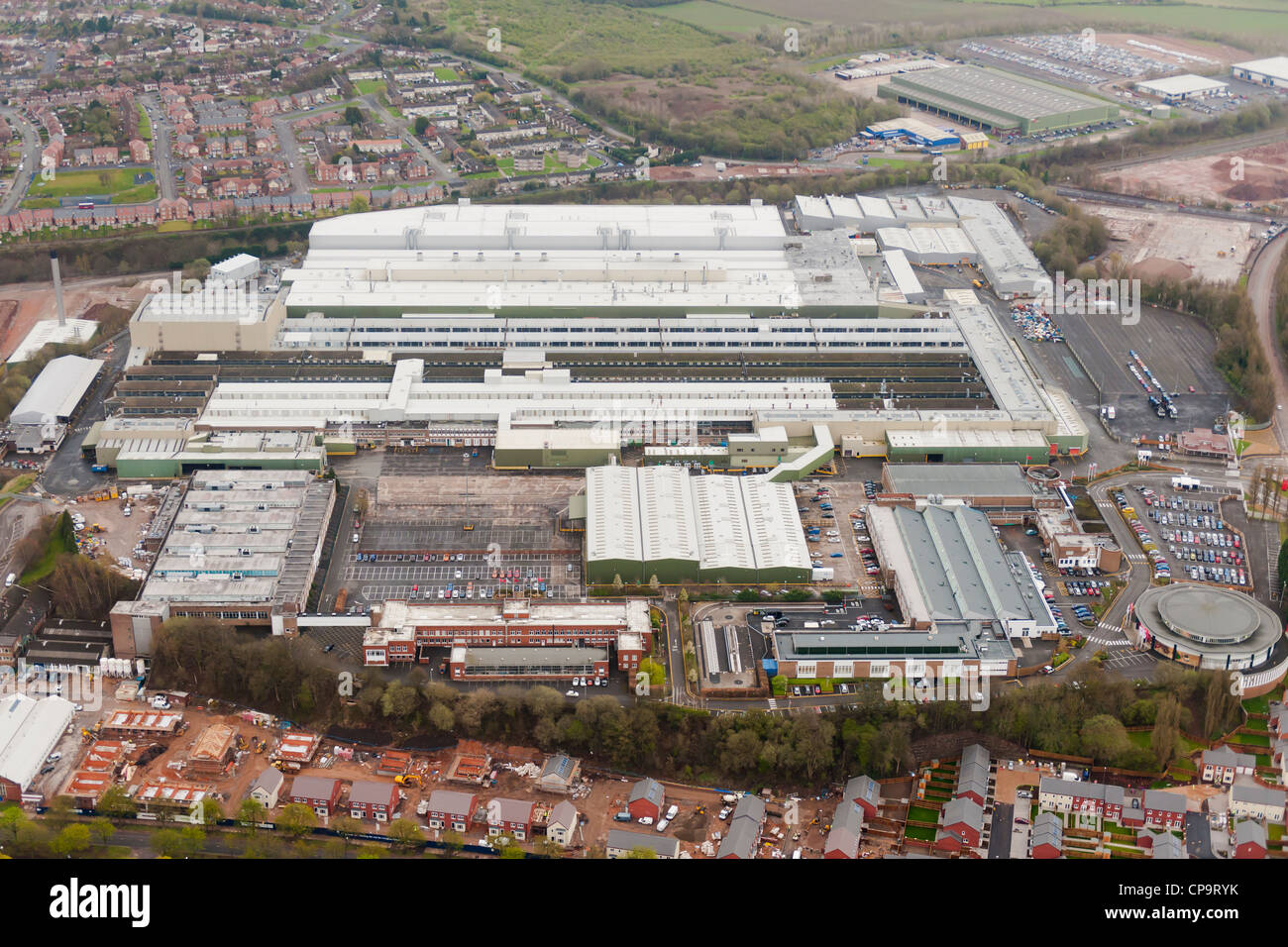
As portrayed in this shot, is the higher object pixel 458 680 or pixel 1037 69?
pixel 1037 69

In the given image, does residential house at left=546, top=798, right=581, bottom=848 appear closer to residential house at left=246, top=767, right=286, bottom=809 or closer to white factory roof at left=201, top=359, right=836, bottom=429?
residential house at left=246, top=767, right=286, bottom=809

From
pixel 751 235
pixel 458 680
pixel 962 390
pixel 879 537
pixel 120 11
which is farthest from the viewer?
pixel 120 11

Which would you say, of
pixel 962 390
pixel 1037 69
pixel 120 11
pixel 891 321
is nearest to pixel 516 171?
pixel 891 321

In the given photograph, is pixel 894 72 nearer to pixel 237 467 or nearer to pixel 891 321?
pixel 891 321

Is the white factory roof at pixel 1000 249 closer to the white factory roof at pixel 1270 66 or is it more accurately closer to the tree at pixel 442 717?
the tree at pixel 442 717

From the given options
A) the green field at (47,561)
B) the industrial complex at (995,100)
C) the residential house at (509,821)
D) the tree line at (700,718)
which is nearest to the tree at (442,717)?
the tree line at (700,718)

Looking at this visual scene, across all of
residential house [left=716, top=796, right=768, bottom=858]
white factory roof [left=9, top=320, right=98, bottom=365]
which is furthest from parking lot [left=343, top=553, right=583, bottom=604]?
white factory roof [left=9, top=320, right=98, bottom=365]

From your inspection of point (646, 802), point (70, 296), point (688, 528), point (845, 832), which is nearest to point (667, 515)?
point (688, 528)
